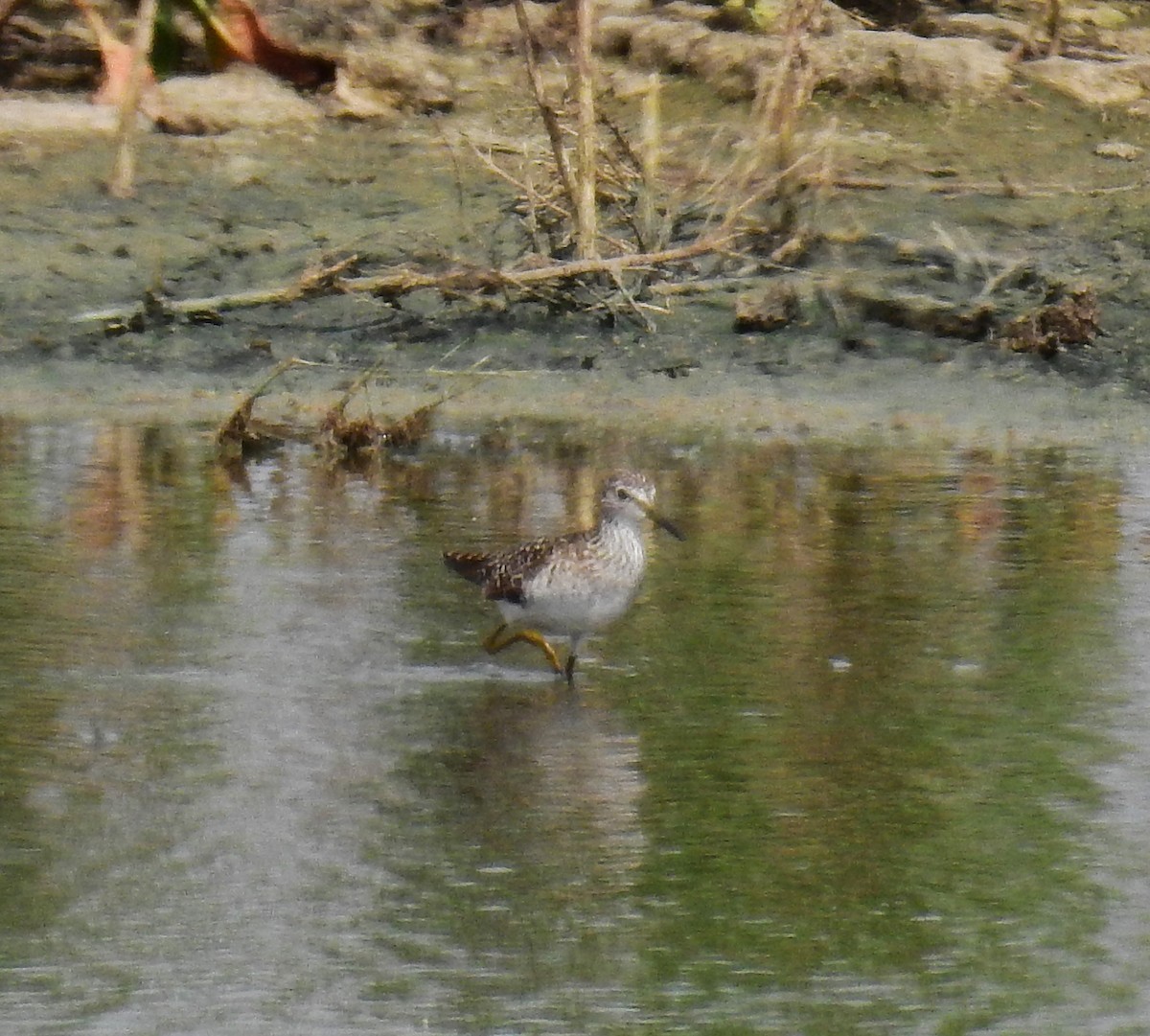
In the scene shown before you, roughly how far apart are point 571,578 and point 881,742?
1148 mm

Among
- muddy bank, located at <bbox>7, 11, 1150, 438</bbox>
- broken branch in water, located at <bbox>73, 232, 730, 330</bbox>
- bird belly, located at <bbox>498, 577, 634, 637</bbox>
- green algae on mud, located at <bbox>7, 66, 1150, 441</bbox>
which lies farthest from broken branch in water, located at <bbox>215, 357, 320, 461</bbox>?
bird belly, located at <bbox>498, 577, 634, 637</bbox>

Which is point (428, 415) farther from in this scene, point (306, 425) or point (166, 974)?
point (166, 974)

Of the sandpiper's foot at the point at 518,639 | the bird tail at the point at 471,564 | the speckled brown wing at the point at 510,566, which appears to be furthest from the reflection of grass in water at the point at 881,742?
the bird tail at the point at 471,564

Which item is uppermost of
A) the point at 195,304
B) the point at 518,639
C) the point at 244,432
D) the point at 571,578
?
Result: the point at 195,304

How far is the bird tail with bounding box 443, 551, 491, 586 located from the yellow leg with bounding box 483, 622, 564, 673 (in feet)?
0.54

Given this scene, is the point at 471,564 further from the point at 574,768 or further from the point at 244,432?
the point at 244,432

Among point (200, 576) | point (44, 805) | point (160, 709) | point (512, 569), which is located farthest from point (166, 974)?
point (200, 576)

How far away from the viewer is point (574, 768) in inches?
239

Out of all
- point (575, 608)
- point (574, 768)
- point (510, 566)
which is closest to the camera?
point (574, 768)

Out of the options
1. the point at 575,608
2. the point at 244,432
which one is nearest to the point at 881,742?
the point at 575,608

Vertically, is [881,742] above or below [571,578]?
below

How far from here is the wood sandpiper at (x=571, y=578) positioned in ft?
23.4

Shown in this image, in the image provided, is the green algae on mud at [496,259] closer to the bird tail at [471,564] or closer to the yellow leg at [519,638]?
the bird tail at [471,564]

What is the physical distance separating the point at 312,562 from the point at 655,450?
2.77m
